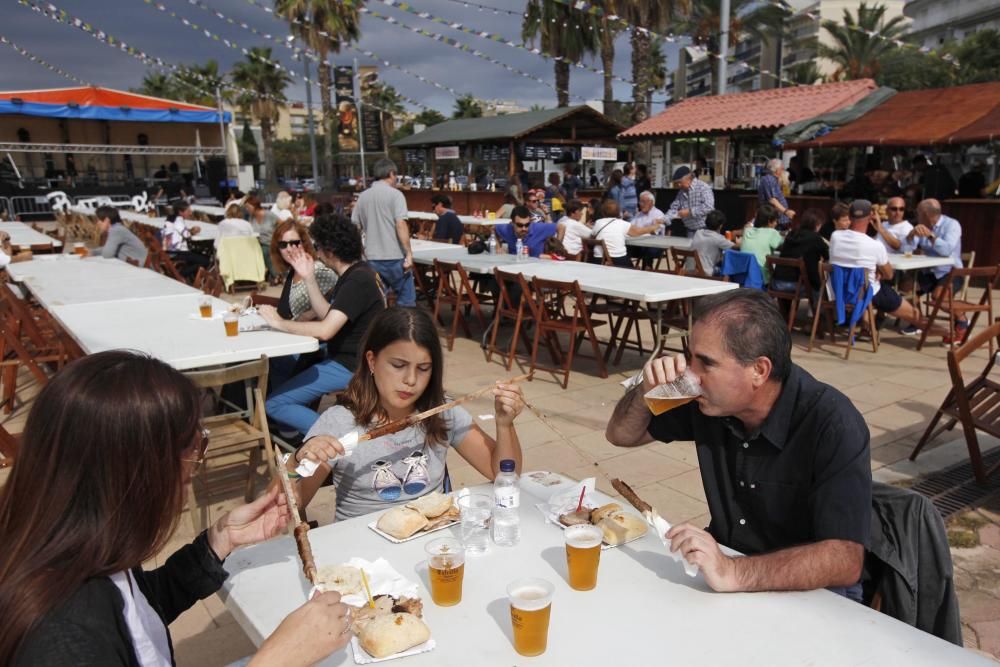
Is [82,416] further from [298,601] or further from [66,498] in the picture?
[298,601]

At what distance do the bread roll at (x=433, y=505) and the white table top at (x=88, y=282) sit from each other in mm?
4037

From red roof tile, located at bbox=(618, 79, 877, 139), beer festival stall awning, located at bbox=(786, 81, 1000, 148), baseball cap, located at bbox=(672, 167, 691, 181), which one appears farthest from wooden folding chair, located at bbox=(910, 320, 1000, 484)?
red roof tile, located at bbox=(618, 79, 877, 139)

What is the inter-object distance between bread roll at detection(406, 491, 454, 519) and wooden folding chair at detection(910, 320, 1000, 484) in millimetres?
2610

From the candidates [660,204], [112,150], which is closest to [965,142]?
[660,204]

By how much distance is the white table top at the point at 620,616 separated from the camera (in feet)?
4.25

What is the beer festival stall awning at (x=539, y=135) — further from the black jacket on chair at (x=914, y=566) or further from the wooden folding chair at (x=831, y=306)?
the black jacket on chair at (x=914, y=566)

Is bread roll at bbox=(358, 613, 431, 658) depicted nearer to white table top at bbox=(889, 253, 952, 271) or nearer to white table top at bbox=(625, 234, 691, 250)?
white table top at bbox=(889, 253, 952, 271)

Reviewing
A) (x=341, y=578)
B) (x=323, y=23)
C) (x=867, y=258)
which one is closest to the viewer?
(x=341, y=578)

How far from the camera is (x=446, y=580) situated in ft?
4.84

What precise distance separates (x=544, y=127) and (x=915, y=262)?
1250 cm

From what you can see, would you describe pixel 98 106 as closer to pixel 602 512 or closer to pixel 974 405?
pixel 974 405

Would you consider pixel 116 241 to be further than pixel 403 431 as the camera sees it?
Yes

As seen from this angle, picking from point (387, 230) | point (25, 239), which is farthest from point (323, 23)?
point (387, 230)

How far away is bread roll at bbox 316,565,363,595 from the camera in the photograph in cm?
152
